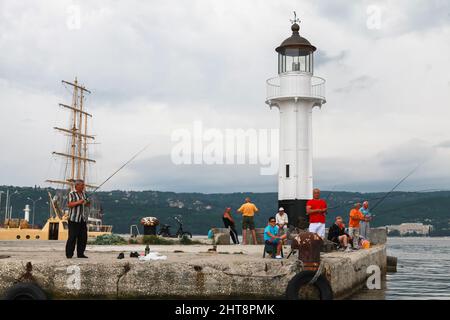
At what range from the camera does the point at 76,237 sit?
11570 millimetres

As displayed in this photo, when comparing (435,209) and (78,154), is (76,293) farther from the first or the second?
(435,209)

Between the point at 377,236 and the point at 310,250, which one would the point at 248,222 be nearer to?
the point at 377,236

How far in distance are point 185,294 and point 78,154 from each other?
5690 centimetres

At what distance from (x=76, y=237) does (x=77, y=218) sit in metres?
0.44

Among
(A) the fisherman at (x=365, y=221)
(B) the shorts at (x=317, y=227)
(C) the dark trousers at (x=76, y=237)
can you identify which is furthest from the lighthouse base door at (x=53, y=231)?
(B) the shorts at (x=317, y=227)

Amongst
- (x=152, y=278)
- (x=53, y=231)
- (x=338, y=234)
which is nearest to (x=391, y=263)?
(x=338, y=234)

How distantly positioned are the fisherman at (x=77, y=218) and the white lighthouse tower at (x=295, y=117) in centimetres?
1598

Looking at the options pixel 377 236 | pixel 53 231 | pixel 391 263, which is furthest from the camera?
pixel 53 231

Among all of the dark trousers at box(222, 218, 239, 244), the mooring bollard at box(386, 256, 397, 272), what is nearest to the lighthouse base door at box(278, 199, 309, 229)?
the dark trousers at box(222, 218, 239, 244)

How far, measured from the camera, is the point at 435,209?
16200 cm

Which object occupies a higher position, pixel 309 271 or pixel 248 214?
pixel 248 214

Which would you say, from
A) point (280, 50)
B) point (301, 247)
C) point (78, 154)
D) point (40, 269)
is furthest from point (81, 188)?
point (78, 154)

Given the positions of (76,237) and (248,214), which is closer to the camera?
(76,237)

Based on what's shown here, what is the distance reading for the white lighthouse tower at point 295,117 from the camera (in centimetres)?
2712
